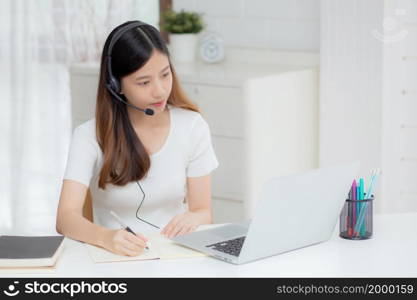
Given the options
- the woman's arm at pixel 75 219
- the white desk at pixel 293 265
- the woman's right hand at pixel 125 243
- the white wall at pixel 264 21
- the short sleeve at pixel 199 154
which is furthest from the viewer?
the white wall at pixel 264 21

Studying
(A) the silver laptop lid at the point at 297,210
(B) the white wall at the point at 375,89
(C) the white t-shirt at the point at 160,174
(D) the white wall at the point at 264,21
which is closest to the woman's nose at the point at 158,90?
(C) the white t-shirt at the point at 160,174

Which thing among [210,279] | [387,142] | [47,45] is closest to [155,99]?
[210,279]

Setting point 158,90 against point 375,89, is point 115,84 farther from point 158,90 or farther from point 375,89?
point 375,89

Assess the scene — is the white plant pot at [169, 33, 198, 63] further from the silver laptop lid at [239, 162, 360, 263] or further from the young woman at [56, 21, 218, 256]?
the silver laptop lid at [239, 162, 360, 263]

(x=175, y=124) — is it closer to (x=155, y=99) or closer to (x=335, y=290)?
(x=155, y=99)

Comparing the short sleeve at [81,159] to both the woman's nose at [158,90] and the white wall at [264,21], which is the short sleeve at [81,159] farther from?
the white wall at [264,21]

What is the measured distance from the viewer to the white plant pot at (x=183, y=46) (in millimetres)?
3893

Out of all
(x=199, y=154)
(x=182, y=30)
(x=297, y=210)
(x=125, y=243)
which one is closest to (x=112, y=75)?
(x=199, y=154)

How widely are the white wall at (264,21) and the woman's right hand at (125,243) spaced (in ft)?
6.41

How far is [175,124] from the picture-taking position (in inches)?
97.7

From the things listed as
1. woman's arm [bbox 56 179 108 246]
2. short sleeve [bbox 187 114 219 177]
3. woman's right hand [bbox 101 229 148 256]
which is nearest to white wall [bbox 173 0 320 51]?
short sleeve [bbox 187 114 219 177]

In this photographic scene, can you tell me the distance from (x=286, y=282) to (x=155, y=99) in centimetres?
70

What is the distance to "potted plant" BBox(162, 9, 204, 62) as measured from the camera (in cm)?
389

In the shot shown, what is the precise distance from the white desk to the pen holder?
2 cm
